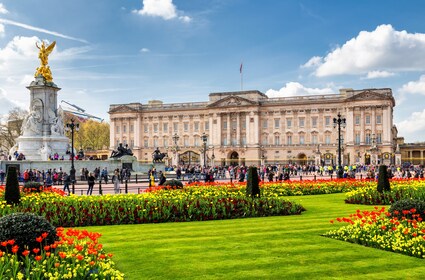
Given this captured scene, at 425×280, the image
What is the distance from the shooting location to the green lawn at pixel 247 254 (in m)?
8.16

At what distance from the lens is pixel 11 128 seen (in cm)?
7738

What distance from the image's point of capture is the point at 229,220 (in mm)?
14664

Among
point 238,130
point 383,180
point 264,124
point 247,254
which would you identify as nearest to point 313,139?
point 264,124

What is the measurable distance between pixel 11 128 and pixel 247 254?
7599 cm

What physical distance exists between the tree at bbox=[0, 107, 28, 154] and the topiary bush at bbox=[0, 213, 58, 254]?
2884 inches

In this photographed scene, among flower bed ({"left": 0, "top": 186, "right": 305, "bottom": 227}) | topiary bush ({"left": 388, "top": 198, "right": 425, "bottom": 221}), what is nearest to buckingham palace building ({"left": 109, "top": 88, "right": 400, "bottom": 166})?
flower bed ({"left": 0, "top": 186, "right": 305, "bottom": 227})

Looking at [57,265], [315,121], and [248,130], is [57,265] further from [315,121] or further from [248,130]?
[248,130]

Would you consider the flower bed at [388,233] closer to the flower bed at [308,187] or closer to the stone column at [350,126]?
the flower bed at [308,187]

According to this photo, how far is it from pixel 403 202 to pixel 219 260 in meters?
5.44

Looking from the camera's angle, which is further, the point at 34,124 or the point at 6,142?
the point at 6,142

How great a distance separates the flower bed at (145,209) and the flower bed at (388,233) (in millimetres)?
4457

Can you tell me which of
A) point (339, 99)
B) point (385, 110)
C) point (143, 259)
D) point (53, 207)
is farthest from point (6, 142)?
point (143, 259)

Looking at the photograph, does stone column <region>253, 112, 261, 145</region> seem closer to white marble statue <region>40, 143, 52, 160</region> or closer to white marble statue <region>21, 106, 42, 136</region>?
white marble statue <region>40, 143, 52, 160</region>

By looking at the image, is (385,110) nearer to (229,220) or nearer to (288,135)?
(288,135)
